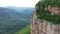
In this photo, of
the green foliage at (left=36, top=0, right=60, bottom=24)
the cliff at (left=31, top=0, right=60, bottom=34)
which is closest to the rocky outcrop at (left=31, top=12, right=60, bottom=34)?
the cliff at (left=31, top=0, right=60, bottom=34)

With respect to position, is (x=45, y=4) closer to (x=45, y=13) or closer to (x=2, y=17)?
(x=45, y=13)

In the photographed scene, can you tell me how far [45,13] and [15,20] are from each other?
39.6 m

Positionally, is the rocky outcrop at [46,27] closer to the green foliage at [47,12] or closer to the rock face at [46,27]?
the rock face at [46,27]

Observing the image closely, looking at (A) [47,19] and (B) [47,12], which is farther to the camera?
(B) [47,12]

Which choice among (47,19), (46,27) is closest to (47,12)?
(47,19)

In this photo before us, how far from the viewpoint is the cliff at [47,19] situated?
8880mm

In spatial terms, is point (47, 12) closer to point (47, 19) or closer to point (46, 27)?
point (47, 19)

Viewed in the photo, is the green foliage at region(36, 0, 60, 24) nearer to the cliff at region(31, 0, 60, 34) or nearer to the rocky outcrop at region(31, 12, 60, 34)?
the cliff at region(31, 0, 60, 34)

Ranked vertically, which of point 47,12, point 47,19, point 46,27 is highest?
point 47,12

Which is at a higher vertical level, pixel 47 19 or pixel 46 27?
pixel 47 19

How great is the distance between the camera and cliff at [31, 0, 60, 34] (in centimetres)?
888

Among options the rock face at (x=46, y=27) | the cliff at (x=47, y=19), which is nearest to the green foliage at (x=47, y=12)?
the cliff at (x=47, y=19)

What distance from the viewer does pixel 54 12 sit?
929 centimetres

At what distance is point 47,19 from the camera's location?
962cm
